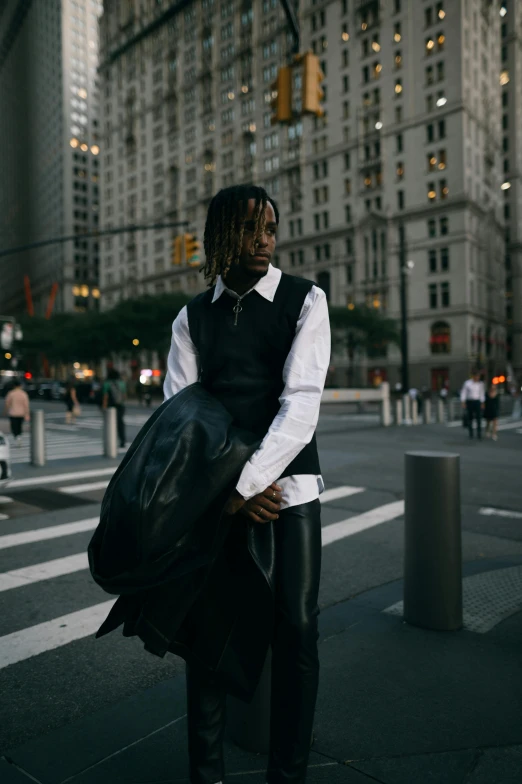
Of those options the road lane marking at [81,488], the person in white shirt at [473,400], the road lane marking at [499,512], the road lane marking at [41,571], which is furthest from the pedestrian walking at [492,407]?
the road lane marking at [41,571]

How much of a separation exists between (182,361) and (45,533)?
4.55 metres

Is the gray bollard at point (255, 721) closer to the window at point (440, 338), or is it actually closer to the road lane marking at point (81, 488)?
the road lane marking at point (81, 488)

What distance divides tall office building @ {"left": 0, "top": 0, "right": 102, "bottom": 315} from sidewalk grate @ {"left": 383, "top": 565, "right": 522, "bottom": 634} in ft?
347

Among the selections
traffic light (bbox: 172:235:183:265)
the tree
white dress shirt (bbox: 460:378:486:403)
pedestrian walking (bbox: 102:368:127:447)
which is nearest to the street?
pedestrian walking (bbox: 102:368:127:447)

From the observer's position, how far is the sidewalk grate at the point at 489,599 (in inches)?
136

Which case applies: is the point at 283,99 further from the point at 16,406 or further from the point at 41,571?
the point at 16,406

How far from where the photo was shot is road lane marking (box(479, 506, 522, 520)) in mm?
6758

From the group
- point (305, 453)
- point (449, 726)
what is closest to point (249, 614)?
point (305, 453)

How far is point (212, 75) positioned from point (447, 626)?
88.0m

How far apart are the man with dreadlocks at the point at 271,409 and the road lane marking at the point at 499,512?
5564 millimetres

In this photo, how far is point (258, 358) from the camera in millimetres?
1967

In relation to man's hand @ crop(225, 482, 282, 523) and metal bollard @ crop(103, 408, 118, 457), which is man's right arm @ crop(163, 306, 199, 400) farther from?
metal bollard @ crop(103, 408, 118, 457)

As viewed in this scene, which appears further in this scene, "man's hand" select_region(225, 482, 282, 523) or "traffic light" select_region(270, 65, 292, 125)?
"traffic light" select_region(270, 65, 292, 125)

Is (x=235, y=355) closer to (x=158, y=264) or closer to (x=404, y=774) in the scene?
(x=404, y=774)
